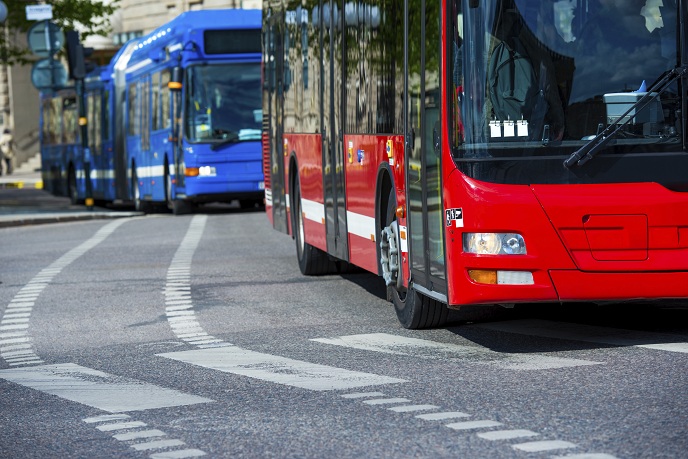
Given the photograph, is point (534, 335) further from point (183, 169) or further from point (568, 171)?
point (183, 169)

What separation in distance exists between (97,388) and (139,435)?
5.68 feet

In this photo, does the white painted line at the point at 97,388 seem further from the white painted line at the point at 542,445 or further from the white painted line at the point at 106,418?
the white painted line at the point at 542,445

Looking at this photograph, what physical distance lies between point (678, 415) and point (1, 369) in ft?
14.6

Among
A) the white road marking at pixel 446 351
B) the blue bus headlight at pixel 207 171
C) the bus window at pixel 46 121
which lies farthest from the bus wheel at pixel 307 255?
the bus window at pixel 46 121

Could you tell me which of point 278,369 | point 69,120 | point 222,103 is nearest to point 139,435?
point 278,369

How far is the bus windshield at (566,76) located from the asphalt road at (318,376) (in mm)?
1205

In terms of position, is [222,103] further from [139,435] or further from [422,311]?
[139,435]

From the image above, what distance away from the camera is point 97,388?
8.77 metres

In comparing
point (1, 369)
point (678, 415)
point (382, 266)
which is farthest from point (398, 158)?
point (678, 415)

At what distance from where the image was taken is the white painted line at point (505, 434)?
666cm

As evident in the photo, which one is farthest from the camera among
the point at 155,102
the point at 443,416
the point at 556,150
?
the point at 155,102

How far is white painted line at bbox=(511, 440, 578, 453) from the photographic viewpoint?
635 cm

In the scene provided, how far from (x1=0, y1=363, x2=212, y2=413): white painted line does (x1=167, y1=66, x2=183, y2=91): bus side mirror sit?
61.0 ft

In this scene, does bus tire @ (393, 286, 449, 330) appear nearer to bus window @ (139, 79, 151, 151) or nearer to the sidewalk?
the sidewalk
